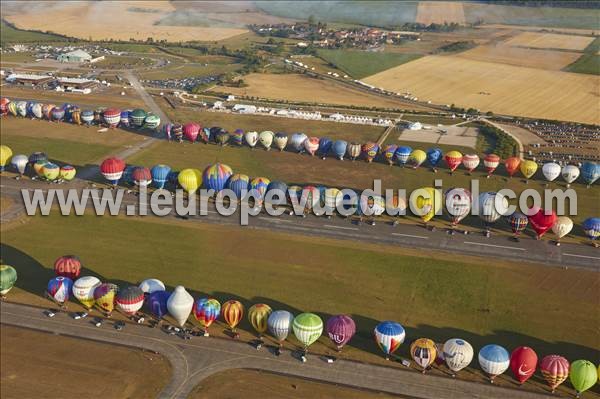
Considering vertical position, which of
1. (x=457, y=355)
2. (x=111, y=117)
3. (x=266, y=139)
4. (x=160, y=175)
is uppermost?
(x=111, y=117)

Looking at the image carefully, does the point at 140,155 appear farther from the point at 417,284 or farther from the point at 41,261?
the point at 417,284

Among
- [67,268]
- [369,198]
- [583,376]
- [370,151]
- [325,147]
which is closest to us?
[583,376]

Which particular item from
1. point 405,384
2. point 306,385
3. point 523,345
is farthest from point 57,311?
point 523,345

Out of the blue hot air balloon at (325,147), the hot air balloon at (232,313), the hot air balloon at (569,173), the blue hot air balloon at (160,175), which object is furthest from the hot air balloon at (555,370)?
the blue hot air balloon at (325,147)

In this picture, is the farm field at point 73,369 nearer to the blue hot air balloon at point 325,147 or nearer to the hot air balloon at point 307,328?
the hot air balloon at point 307,328

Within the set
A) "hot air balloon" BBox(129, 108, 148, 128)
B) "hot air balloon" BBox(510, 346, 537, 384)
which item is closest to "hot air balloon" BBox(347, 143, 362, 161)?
"hot air balloon" BBox(129, 108, 148, 128)

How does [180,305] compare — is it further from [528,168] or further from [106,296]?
[528,168]

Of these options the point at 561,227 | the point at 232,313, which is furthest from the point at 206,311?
the point at 561,227

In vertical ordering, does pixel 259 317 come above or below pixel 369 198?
below
